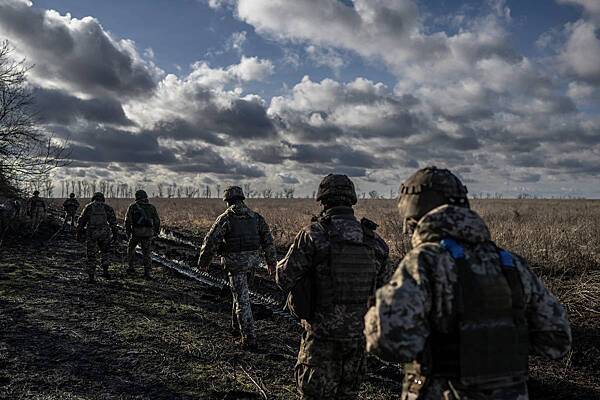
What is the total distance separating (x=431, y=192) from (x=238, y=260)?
450 centimetres

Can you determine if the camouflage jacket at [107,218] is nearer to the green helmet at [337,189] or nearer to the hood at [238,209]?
the hood at [238,209]

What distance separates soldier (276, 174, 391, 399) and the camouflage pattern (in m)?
1.43

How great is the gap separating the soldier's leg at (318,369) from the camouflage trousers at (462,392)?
4.67ft

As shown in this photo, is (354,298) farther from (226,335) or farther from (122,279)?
(122,279)

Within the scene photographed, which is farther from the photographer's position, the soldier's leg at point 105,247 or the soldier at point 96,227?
the soldier's leg at point 105,247

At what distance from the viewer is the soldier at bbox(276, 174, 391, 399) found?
12.8 ft

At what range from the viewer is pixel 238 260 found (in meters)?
6.86

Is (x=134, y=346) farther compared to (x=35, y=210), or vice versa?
(x=35, y=210)

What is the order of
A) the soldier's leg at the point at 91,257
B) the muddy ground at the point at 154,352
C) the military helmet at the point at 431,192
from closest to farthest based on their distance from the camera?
the military helmet at the point at 431,192 → the muddy ground at the point at 154,352 → the soldier's leg at the point at 91,257

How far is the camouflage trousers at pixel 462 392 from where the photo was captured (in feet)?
7.87

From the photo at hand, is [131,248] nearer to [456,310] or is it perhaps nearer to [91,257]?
[91,257]

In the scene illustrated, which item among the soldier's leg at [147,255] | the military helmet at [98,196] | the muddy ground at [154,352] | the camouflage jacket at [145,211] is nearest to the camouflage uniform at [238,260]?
the muddy ground at [154,352]

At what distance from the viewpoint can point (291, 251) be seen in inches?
156

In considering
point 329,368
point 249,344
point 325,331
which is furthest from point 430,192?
point 249,344
